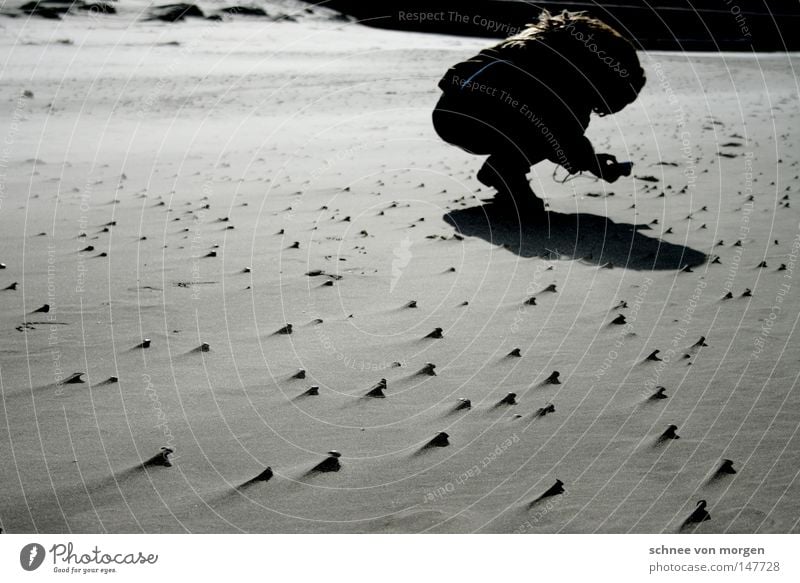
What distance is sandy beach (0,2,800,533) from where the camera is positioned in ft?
10.7

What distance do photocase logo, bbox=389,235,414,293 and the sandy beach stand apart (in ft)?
0.12

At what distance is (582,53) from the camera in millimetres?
7379

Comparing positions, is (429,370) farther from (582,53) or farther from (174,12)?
(174,12)

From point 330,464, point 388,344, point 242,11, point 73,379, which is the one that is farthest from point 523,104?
point 242,11

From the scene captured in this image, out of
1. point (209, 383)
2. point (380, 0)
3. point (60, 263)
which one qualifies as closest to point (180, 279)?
point (60, 263)

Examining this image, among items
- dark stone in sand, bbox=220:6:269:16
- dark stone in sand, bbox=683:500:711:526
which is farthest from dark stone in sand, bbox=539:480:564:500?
dark stone in sand, bbox=220:6:269:16

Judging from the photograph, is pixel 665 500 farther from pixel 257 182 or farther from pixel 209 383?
pixel 257 182

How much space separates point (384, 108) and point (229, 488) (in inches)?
476

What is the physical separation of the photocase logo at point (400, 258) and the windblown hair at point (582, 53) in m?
1.99

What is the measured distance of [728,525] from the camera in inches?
124

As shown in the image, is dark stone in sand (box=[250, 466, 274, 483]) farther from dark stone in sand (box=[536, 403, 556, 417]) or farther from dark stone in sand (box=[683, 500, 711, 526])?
dark stone in sand (box=[683, 500, 711, 526])

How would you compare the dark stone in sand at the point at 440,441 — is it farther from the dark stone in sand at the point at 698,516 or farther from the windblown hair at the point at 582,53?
the windblown hair at the point at 582,53
